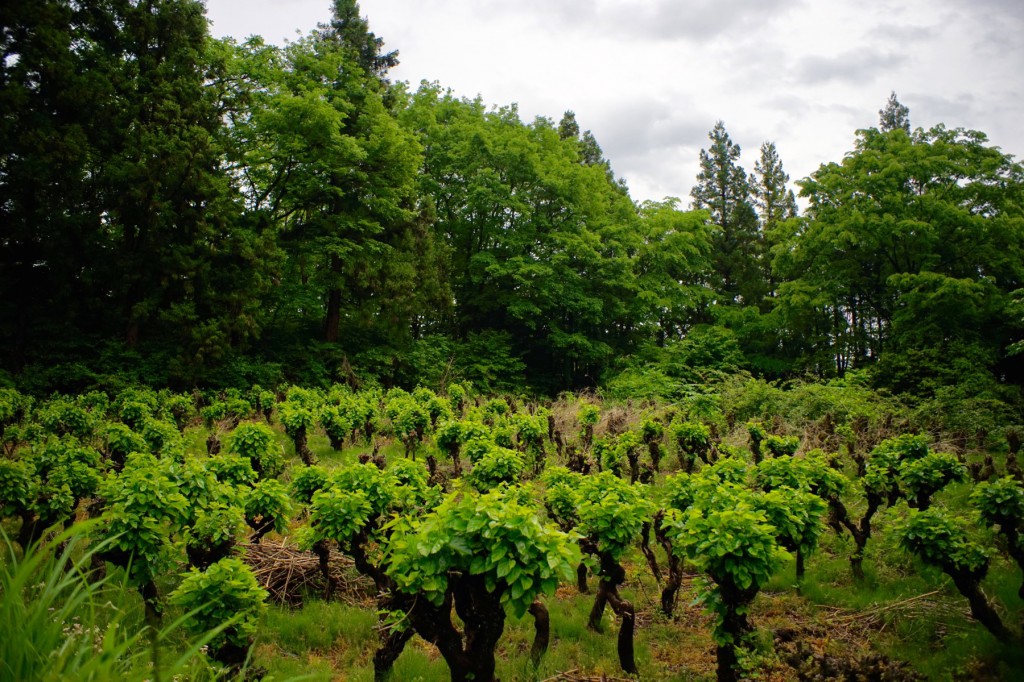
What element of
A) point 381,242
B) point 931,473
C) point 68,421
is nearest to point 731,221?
point 381,242

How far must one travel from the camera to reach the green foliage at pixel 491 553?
301 cm

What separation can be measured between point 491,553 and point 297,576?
12.7 feet

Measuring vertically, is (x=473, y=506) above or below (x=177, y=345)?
below

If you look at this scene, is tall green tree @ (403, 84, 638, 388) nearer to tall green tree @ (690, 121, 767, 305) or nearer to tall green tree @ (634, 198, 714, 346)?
tall green tree @ (634, 198, 714, 346)

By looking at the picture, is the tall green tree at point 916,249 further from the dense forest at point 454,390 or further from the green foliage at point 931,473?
the green foliage at point 931,473

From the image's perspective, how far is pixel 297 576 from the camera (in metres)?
5.84

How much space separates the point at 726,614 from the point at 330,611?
3.76 metres

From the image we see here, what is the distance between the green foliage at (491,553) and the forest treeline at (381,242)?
406 inches

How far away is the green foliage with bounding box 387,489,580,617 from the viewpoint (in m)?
3.01

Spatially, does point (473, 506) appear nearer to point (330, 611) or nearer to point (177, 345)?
point (330, 611)

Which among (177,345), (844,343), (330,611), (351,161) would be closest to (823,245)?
(844,343)

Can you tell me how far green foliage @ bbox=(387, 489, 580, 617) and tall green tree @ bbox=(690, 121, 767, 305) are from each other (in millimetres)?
27116

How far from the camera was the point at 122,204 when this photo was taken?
1463 centimetres

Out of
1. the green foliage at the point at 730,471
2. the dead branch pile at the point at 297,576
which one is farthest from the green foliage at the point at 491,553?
the green foliage at the point at 730,471
